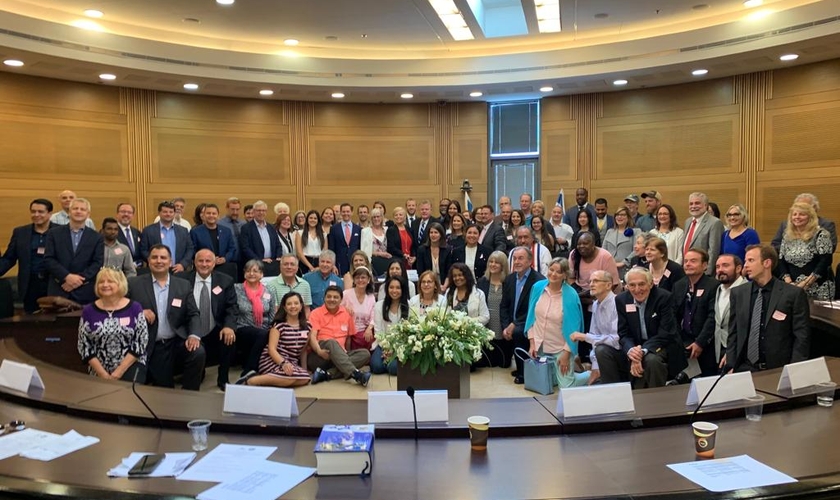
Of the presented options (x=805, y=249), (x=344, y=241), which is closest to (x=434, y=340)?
(x=805, y=249)

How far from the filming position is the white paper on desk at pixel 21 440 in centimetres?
221

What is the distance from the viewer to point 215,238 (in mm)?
6965

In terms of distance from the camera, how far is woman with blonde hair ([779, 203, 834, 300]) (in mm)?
4816

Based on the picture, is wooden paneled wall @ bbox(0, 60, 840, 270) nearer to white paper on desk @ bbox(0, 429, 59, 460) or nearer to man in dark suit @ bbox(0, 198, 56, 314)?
man in dark suit @ bbox(0, 198, 56, 314)

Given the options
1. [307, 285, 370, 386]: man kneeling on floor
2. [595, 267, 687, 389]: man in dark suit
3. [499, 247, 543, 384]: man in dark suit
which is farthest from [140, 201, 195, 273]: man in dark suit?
[595, 267, 687, 389]: man in dark suit

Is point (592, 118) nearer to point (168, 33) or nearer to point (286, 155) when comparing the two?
point (286, 155)

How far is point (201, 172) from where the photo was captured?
418 inches

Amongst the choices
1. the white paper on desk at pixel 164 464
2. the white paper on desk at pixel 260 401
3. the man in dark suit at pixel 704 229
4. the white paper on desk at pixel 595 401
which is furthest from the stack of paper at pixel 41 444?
the man in dark suit at pixel 704 229

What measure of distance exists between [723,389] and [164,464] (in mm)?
2271

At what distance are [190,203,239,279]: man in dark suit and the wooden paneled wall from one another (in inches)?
149

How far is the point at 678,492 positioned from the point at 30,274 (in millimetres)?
5918

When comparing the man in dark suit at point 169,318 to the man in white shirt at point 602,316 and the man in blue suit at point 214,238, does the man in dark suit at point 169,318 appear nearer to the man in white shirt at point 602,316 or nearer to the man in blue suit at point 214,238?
the man in blue suit at point 214,238

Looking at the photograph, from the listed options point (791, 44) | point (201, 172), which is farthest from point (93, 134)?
point (791, 44)

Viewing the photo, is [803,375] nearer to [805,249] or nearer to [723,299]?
[723,299]
